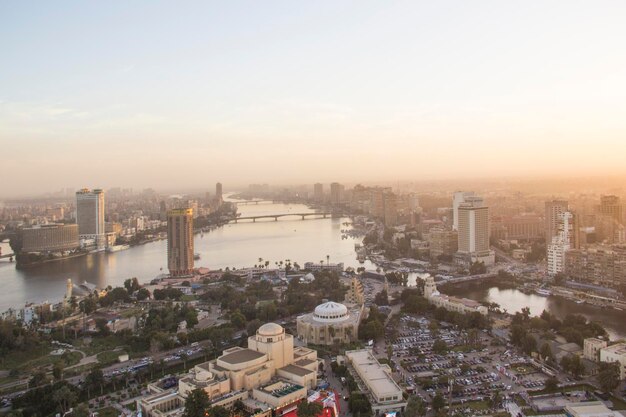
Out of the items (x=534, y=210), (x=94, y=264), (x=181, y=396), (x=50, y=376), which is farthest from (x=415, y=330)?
(x=534, y=210)

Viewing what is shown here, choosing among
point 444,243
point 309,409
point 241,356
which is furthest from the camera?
point 444,243

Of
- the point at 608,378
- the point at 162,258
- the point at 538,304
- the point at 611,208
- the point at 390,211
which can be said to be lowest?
the point at 538,304

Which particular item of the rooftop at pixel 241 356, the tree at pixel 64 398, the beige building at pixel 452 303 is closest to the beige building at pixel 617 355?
the beige building at pixel 452 303

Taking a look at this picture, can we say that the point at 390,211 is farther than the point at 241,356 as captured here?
Yes

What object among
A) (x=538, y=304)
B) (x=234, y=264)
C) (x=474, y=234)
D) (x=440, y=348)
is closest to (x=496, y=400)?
(x=440, y=348)

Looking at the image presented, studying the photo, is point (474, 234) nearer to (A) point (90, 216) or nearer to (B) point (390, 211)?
(B) point (390, 211)

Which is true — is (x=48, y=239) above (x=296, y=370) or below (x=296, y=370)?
above

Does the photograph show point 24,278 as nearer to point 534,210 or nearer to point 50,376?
point 50,376
